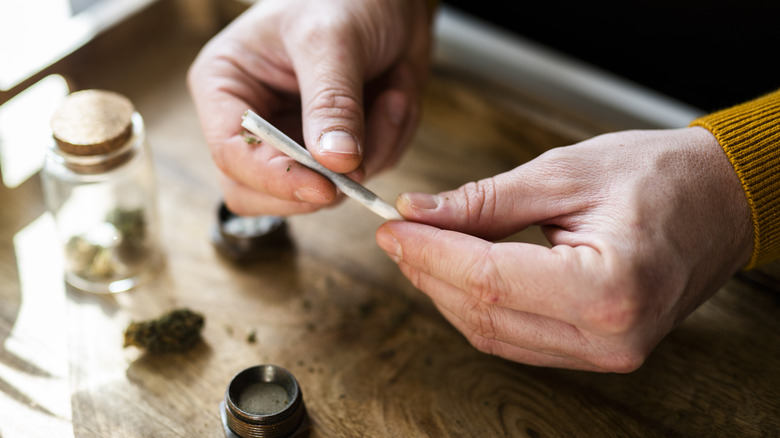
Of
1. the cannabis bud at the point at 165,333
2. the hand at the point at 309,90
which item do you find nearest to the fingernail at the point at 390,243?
the hand at the point at 309,90

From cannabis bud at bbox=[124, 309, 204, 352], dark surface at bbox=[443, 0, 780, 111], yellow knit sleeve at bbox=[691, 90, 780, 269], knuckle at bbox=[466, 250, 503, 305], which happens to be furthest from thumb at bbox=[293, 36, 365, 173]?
dark surface at bbox=[443, 0, 780, 111]

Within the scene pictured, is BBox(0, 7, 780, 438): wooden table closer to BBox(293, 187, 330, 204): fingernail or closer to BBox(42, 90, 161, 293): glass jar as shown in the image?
BBox(42, 90, 161, 293): glass jar

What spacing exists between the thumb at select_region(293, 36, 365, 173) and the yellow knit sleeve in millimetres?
565

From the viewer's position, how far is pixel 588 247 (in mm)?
837

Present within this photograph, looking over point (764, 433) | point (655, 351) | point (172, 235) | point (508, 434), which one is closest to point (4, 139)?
point (172, 235)

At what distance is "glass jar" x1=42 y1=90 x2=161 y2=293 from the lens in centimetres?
107

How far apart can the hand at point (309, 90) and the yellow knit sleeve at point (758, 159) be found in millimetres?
573

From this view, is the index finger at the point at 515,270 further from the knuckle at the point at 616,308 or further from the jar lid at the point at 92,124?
the jar lid at the point at 92,124

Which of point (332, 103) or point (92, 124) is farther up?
point (332, 103)

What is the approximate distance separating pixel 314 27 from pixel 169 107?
58 centimetres

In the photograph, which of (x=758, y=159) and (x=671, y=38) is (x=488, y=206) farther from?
(x=671, y=38)

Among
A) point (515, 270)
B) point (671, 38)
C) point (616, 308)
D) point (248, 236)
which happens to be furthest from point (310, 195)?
point (671, 38)

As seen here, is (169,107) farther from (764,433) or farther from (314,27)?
(764,433)

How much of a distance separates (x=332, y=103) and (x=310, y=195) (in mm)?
152
